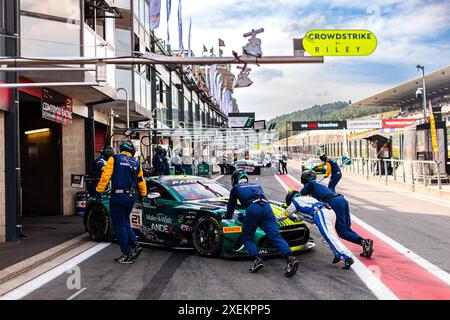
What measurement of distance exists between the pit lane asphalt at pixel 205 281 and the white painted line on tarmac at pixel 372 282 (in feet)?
0.29

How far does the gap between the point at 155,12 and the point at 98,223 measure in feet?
53.9

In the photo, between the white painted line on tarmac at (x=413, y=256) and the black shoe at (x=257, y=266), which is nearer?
the white painted line on tarmac at (x=413, y=256)

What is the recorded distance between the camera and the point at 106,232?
28.6 ft

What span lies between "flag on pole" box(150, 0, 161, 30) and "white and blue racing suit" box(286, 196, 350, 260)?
60.1ft

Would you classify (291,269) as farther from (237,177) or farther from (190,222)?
(190,222)

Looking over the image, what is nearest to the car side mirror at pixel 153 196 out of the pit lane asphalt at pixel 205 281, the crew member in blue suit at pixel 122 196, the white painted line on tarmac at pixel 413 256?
the crew member in blue suit at pixel 122 196

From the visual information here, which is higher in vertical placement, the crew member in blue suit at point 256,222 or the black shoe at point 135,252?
the crew member in blue suit at point 256,222

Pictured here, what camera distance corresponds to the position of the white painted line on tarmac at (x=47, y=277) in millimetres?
5414

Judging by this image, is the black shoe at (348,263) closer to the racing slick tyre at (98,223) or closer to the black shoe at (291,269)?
the black shoe at (291,269)

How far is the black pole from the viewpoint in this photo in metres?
8.89

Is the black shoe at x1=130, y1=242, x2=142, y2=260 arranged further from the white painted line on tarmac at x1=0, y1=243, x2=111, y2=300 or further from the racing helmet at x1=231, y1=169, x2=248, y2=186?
the racing helmet at x1=231, y1=169, x2=248, y2=186
